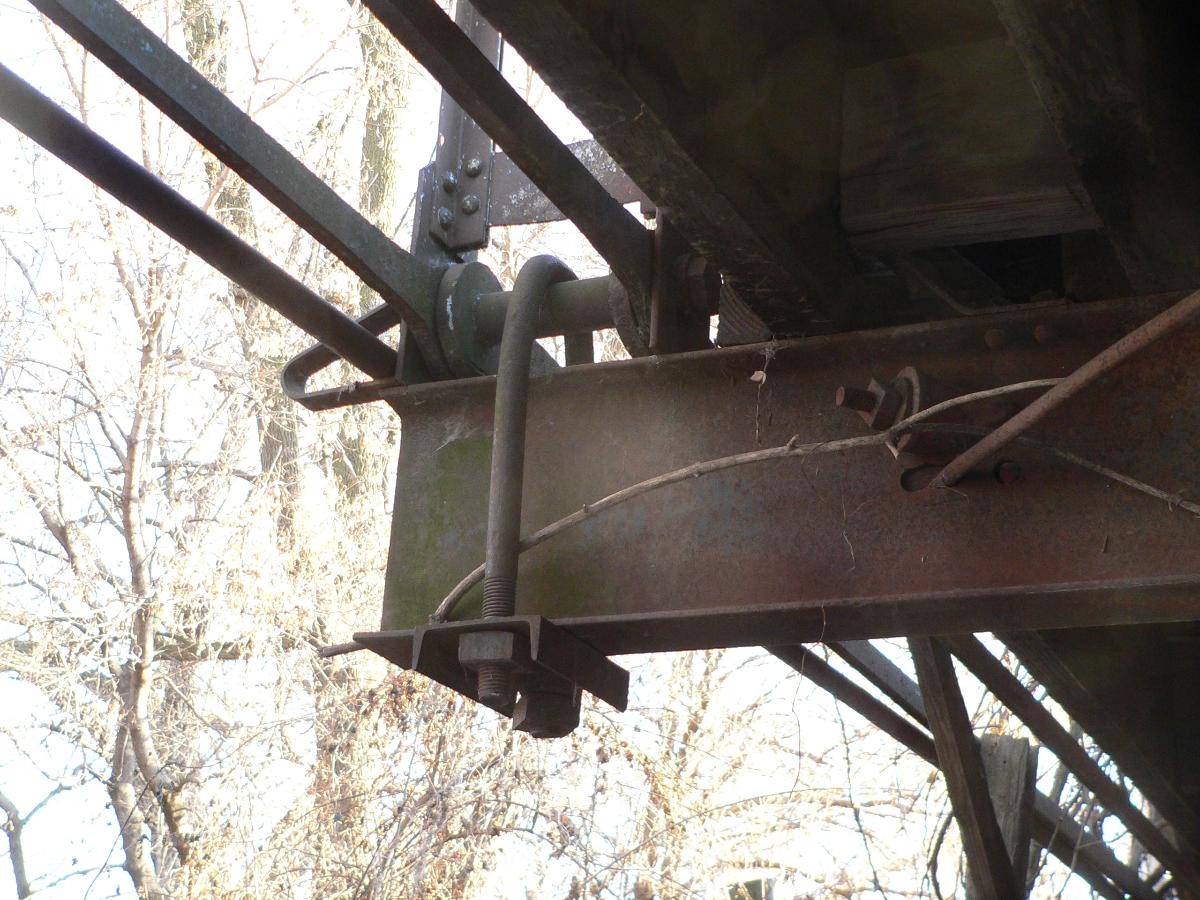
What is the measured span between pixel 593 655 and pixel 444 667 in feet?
0.92

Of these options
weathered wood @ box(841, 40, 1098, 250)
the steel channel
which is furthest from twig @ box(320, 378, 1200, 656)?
the steel channel

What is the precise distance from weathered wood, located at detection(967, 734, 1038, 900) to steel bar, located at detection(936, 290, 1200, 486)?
246 cm

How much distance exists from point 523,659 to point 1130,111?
131cm

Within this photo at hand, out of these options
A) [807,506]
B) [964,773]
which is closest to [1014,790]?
[964,773]

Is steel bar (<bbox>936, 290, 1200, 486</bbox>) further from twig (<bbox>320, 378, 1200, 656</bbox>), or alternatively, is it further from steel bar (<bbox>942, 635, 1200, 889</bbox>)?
steel bar (<bbox>942, 635, 1200, 889</bbox>)

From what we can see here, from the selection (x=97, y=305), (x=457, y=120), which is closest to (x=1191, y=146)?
(x=457, y=120)

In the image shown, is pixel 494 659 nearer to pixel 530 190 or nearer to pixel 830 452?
pixel 830 452

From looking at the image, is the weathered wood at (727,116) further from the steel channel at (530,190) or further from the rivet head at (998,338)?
the steel channel at (530,190)

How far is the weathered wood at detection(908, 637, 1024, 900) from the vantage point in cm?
368

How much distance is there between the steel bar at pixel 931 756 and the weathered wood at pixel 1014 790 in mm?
221

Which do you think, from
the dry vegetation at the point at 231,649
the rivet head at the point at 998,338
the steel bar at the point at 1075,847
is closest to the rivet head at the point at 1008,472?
the rivet head at the point at 998,338

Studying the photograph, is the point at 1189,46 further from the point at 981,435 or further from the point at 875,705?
the point at 875,705

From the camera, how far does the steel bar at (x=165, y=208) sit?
2.06m

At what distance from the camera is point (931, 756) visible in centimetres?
432
